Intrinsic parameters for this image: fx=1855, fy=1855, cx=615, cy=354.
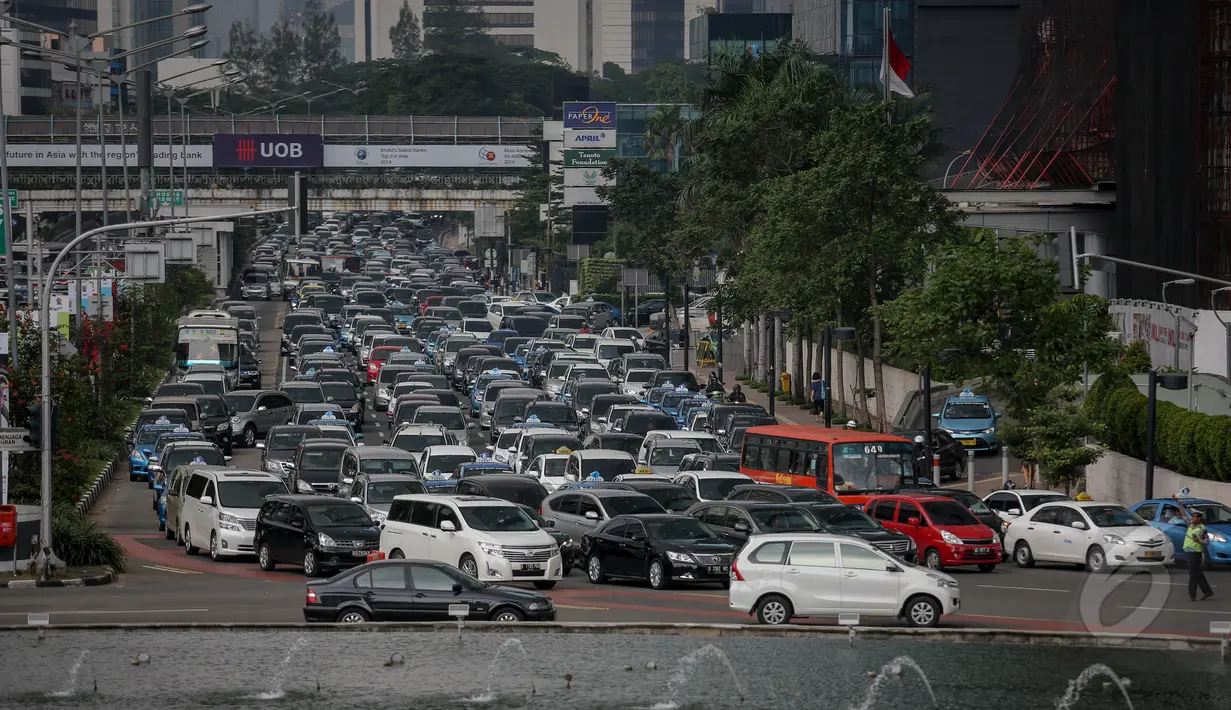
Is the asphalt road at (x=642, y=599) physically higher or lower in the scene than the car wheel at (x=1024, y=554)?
higher

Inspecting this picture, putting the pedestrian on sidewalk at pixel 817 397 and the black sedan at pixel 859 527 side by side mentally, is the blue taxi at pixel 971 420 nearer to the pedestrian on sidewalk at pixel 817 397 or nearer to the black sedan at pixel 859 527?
the pedestrian on sidewalk at pixel 817 397

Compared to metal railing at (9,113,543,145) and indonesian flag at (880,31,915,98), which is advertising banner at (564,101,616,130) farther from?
indonesian flag at (880,31,915,98)

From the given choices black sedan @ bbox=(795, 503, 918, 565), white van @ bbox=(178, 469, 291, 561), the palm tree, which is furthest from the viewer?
the palm tree

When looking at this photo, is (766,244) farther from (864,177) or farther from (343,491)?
(343,491)

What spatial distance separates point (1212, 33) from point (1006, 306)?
69.3 ft

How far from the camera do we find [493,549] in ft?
93.6

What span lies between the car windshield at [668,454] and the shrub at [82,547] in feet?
46.4

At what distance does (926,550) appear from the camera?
32219 millimetres

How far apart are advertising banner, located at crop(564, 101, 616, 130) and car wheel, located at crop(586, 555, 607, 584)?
83474 mm

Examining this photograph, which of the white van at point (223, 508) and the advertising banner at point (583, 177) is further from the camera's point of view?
the advertising banner at point (583, 177)

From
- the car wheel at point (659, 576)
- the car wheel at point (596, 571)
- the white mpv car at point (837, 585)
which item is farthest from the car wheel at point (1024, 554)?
the white mpv car at point (837, 585)

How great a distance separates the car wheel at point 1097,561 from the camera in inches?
→ 1267

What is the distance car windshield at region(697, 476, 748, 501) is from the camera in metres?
36.7

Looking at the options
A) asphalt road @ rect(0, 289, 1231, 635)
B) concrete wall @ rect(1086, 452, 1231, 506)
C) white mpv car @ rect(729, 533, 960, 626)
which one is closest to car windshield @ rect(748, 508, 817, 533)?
asphalt road @ rect(0, 289, 1231, 635)
